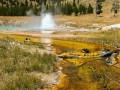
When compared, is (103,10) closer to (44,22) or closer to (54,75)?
(44,22)

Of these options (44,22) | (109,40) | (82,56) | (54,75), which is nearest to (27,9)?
(44,22)

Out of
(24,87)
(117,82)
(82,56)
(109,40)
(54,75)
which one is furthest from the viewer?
(109,40)

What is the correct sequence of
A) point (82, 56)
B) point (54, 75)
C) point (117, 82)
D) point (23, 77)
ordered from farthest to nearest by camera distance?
1. point (82, 56)
2. point (54, 75)
3. point (117, 82)
4. point (23, 77)

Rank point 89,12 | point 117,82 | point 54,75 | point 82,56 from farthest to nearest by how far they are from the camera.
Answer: point 89,12 < point 82,56 < point 54,75 < point 117,82

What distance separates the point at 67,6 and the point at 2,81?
417 feet

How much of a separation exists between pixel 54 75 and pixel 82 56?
36.6 ft

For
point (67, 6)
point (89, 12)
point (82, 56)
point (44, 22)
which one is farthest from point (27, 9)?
point (82, 56)

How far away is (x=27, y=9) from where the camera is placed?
15012cm

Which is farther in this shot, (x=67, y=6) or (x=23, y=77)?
(x=67, y=6)

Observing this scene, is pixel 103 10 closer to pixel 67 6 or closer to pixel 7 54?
pixel 67 6

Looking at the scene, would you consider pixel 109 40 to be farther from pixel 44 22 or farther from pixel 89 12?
pixel 89 12

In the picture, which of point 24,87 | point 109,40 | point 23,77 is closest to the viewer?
point 24,87

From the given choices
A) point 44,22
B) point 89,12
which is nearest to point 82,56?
point 44,22

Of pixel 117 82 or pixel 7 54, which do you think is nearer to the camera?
pixel 117 82
